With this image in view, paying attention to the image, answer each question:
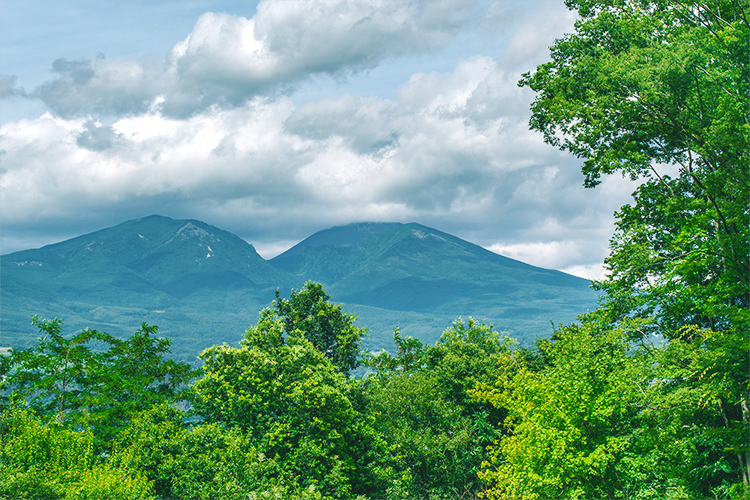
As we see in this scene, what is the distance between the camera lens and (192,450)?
26562 mm

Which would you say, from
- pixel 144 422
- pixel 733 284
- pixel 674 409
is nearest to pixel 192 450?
pixel 144 422

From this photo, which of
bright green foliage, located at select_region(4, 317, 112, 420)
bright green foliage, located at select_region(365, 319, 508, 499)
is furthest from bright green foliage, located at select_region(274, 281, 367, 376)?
bright green foliage, located at select_region(4, 317, 112, 420)

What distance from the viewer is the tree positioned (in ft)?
59.0

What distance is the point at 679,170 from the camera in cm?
2425

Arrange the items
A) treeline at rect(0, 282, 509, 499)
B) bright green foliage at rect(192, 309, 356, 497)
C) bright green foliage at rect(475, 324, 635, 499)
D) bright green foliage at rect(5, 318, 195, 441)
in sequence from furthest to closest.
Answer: bright green foliage at rect(5, 318, 195, 441), bright green foliage at rect(192, 309, 356, 497), bright green foliage at rect(475, 324, 635, 499), treeline at rect(0, 282, 509, 499)

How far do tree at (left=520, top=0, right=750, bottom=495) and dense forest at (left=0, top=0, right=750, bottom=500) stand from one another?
9cm

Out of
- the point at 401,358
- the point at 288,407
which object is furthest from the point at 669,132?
the point at 401,358

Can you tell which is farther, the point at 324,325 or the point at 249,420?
the point at 324,325

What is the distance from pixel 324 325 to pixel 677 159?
3286cm

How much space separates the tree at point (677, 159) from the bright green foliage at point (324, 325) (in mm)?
27097

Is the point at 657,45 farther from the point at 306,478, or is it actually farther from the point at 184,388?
the point at 184,388

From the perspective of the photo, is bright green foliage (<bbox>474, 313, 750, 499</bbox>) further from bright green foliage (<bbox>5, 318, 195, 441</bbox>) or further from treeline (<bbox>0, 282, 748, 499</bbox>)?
bright green foliage (<bbox>5, 318, 195, 441</bbox>)

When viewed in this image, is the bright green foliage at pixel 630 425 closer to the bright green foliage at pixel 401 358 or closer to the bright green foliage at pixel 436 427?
the bright green foliage at pixel 436 427

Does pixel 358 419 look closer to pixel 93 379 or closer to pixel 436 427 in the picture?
pixel 436 427
